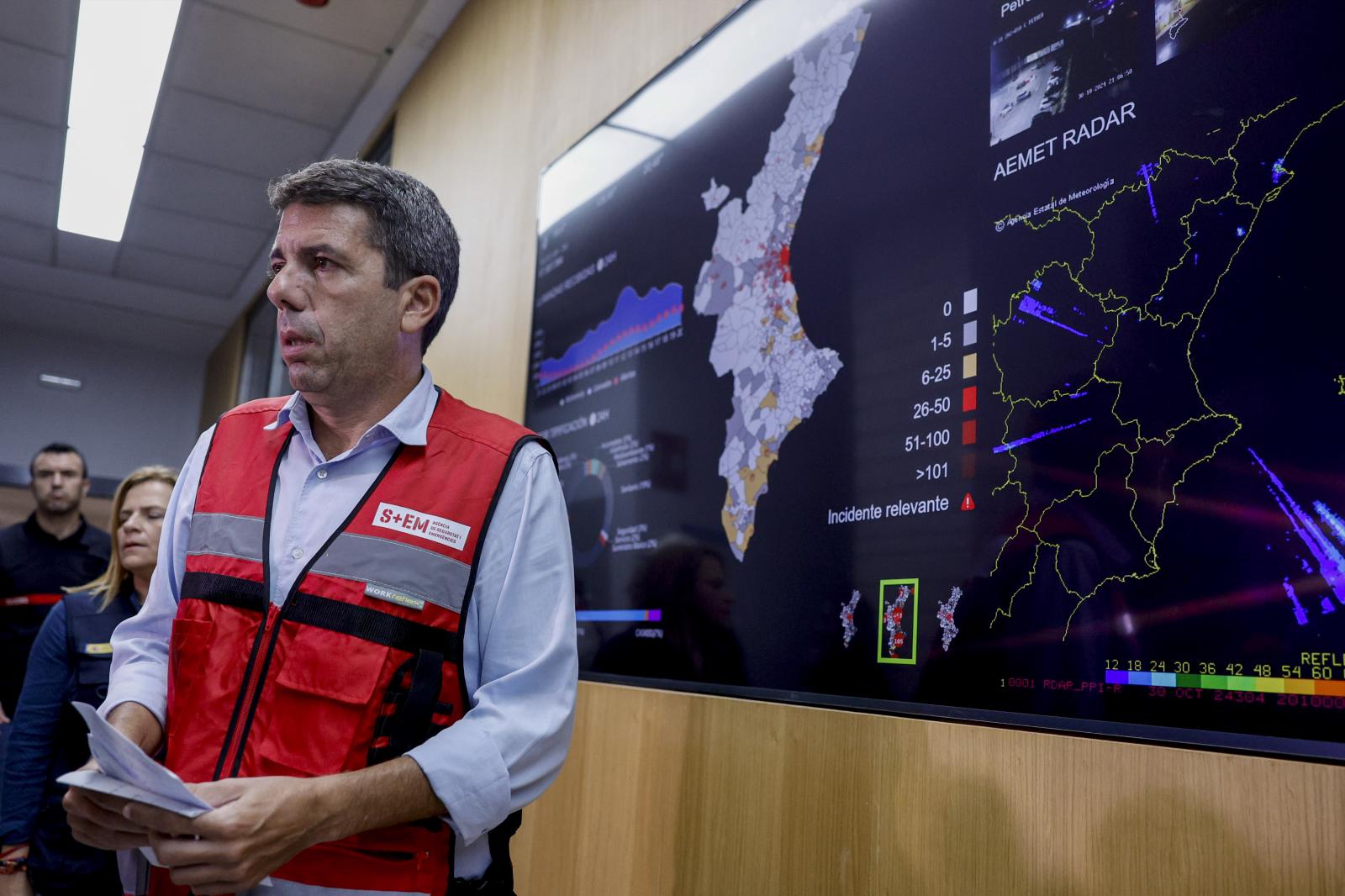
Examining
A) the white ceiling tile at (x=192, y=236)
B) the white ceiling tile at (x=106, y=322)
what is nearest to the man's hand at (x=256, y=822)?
the white ceiling tile at (x=192, y=236)

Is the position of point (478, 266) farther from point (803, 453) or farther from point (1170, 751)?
point (1170, 751)

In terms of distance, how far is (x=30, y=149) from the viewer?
5090 millimetres

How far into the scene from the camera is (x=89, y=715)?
94 cm

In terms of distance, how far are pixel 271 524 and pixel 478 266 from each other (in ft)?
6.74

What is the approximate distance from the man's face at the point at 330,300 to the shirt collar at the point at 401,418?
0.06m

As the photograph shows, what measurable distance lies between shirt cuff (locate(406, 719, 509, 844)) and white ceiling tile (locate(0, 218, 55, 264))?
6.03 metres

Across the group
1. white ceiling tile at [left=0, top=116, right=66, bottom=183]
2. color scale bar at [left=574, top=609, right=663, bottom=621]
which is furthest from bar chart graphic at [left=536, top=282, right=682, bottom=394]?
white ceiling tile at [left=0, top=116, right=66, bottom=183]

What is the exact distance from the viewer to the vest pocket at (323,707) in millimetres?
1210

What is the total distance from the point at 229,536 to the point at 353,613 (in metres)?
0.22

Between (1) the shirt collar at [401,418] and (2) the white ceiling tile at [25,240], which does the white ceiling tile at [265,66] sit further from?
(1) the shirt collar at [401,418]

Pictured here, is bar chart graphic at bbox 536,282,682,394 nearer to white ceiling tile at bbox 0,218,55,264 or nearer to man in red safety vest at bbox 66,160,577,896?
man in red safety vest at bbox 66,160,577,896

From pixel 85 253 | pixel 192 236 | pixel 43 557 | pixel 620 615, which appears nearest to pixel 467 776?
pixel 620 615

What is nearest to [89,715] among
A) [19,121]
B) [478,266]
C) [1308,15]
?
[1308,15]

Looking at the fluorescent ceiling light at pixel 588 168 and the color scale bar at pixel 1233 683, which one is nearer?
the color scale bar at pixel 1233 683
